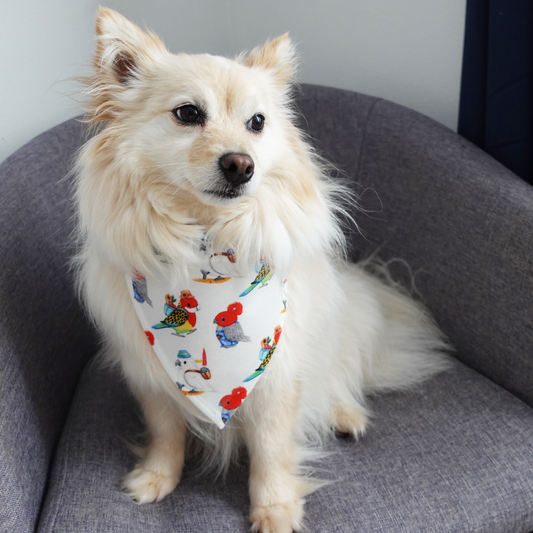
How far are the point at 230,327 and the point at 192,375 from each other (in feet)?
0.48

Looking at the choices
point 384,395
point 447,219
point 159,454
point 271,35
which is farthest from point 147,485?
point 271,35

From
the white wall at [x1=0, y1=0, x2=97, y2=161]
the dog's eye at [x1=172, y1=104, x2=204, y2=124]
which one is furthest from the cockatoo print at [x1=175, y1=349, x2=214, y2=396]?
the white wall at [x1=0, y1=0, x2=97, y2=161]

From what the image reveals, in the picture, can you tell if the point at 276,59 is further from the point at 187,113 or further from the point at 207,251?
the point at 207,251

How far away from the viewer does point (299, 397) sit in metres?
1.34

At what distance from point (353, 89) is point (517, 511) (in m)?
1.54

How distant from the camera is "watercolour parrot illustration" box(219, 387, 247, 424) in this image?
1.24 metres

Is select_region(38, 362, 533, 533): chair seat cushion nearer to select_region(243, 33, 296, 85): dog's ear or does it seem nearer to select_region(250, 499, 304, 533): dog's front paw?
select_region(250, 499, 304, 533): dog's front paw

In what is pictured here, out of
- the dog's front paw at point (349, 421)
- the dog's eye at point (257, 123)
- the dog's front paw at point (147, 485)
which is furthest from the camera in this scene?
the dog's front paw at point (349, 421)

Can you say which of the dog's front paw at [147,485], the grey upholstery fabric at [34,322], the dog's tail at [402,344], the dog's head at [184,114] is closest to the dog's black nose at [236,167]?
the dog's head at [184,114]

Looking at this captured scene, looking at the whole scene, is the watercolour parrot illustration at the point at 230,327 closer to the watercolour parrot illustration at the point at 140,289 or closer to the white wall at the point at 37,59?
the watercolour parrot illustration at the point at 140,289

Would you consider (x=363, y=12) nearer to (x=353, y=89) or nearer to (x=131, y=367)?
(x=353, y=89)

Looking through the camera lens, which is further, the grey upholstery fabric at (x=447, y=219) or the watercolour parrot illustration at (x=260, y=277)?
the grey upholstery fabric at (x=447, y=219)

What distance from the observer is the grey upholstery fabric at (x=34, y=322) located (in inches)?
46.1

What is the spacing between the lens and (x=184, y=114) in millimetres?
1087
